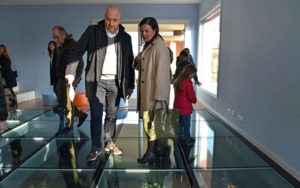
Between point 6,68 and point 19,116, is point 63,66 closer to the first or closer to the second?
point 19,116

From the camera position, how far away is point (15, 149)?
8.64 feet

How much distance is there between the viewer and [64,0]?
233 inches

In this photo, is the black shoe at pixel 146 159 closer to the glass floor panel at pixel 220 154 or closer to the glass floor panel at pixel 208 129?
the glass floor panel at pixel 220 154

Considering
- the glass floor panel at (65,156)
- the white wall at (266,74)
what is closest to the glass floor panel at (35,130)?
the glass floor panel at (65,156)

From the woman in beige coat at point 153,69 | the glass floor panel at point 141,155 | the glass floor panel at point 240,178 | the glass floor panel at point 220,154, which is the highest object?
the woman in beige coat at point 153,69

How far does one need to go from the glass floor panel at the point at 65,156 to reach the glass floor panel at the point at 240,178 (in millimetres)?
1073

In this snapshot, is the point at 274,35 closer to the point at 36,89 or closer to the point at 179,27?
the point at 179,27

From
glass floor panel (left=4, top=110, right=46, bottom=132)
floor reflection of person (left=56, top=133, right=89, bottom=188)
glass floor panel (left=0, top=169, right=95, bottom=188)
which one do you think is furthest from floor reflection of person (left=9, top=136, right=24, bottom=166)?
glass floor panel (left=4, top=110, right=46, bottom=132)

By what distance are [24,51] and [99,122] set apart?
5.73m

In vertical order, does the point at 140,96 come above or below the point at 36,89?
above

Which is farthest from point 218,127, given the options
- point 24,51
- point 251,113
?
point 24,51

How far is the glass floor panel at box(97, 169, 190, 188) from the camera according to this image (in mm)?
1908

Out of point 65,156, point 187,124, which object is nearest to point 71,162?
point 65,156

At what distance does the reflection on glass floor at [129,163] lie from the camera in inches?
76.7
